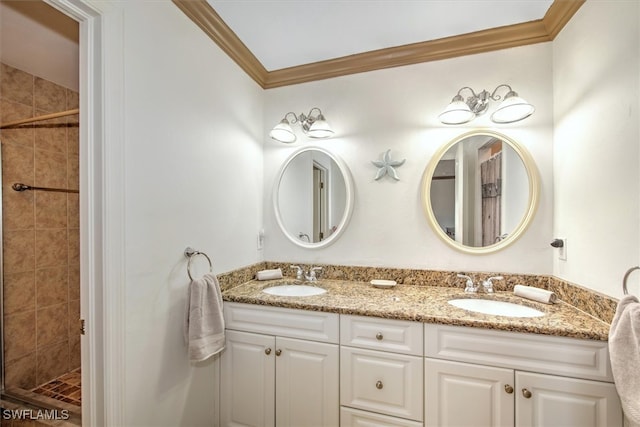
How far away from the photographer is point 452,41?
1748 millimetres

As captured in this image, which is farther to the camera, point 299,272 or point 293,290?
point 299,272

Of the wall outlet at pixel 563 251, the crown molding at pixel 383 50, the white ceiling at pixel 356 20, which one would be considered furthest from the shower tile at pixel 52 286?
the wall outlet at pixel 563 251

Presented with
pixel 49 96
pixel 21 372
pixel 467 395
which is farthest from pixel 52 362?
pixel 467 395

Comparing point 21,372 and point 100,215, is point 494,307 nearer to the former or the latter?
point 100,215

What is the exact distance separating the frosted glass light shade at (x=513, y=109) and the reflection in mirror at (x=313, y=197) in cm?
100

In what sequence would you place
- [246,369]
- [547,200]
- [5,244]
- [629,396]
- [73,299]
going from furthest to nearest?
[73,299] → [5,244] → [547,200] → [246,369] → [629,396]

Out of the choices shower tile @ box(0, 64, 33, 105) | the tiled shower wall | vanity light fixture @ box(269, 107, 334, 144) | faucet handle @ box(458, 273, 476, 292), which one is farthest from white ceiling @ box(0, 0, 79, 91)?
faucet handle @ box(458, 273, 476, 292)

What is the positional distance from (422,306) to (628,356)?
709mm

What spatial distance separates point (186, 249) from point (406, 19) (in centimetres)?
178

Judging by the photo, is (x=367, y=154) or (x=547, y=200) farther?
(x=367, y=154)

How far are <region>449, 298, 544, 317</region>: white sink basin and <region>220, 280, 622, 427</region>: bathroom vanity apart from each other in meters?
0.04

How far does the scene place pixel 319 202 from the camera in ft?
6.87

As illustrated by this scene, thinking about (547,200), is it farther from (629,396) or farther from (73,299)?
(73,299)

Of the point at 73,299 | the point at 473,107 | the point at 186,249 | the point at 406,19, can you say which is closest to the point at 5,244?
the point at 73,299
